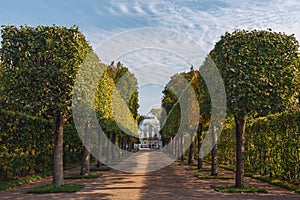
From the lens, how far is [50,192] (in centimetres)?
1104

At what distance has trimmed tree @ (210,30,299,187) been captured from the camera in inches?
431

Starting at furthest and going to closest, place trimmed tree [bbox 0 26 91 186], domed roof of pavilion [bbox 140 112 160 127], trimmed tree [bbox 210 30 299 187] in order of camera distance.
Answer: domed roof of pavilion [bbox 140 112 160 127]
trimmed tree [bbox 0 26 91 186]
trimmed tree [bbox 210 30 299 187]

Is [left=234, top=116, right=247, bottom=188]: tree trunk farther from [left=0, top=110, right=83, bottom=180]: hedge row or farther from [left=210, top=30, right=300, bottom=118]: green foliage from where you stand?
[left=0, top=110, right=83, bottom=180]: hedge row

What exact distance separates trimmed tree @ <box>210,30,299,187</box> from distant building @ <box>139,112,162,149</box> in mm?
89344

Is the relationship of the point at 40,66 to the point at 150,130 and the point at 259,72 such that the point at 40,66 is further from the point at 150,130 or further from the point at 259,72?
the point at 150,130

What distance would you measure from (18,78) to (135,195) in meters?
Answer: 5.45

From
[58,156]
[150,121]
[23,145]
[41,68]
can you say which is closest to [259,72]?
[41,68]

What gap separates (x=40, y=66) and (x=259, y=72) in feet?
24.0

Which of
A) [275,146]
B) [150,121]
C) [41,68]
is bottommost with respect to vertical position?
[275,146]

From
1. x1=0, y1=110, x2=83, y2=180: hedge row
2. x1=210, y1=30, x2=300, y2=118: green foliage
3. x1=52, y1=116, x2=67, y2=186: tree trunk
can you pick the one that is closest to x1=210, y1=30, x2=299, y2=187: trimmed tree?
x1=210, y1=30, x2=300, y2=118: green foliage

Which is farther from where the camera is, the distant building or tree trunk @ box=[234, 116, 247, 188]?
the distant building

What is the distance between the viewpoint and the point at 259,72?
1100cm

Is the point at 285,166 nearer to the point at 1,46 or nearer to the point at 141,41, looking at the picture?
the point at 141,41

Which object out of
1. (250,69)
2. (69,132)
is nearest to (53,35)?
(250,69)
